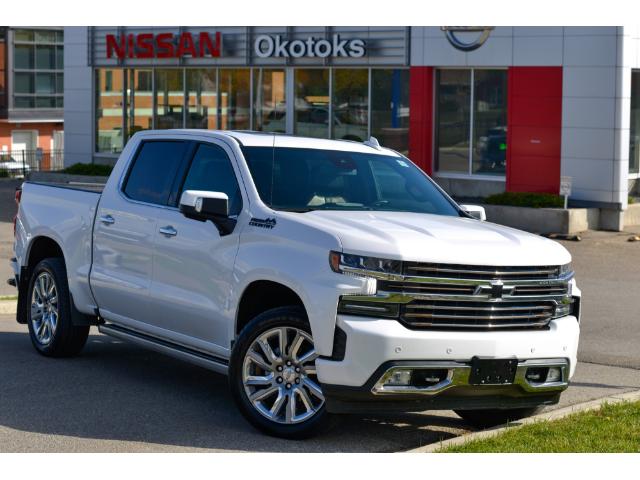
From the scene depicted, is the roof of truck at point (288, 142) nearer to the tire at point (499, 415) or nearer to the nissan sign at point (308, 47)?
the tire at point (499, 415)

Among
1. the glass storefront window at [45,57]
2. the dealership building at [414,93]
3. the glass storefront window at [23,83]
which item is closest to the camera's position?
the dealership building at [414,93]

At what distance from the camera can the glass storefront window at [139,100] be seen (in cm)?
3391

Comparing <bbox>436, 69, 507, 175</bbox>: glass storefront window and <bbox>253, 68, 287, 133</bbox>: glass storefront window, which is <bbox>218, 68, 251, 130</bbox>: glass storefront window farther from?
<bbox>436, 69, 507, 175</bbox>: glass storefront window

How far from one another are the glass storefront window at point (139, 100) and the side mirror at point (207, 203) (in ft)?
86.0

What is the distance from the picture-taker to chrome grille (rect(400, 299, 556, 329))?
23.2ft

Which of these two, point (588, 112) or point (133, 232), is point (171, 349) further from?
point (588, 112)

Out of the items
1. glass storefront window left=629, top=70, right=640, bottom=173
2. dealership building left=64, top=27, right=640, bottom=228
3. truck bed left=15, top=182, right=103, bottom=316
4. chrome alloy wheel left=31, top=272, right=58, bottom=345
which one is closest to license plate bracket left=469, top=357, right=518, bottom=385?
truck bed left=15, top=182, right=103, bottom=316

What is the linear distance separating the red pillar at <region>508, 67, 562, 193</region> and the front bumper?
18.1 meters

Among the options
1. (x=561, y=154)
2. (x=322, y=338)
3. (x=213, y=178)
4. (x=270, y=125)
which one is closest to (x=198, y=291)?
(x=213, y=178)

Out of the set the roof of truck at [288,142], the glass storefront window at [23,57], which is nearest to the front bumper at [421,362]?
the roof of truck at [288,142]

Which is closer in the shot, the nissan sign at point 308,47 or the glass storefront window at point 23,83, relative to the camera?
the nissan sign at point 308,47

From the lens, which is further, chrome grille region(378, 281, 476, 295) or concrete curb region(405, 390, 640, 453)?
concrete curb region(405, 390, 640, 453)

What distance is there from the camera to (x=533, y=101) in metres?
25.4

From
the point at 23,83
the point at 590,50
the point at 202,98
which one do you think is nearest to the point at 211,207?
the point at 590,50
